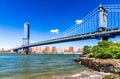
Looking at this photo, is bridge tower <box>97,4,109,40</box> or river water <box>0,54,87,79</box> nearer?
river water <box>0,54,87,79</box>

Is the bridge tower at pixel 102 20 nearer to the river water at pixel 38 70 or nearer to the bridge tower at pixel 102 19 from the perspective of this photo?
the bridge tower at pixel 102 19

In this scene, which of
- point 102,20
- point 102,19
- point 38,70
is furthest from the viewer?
point 102,20

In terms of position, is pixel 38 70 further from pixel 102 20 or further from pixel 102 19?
pixel 102 20

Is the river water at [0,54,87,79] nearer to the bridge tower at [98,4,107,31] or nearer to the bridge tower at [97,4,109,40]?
the bridge tower at [97,4,109,40]

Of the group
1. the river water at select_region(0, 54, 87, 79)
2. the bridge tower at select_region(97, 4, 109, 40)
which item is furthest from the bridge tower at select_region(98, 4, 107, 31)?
the river water at select_region(0, 54, 87, 79)

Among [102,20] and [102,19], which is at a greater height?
[102,19]

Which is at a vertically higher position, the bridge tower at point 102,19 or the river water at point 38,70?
the bridge tower at point 102,19


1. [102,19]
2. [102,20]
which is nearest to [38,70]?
[102,19]

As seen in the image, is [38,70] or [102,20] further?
[102,20]

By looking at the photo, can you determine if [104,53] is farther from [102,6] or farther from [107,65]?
[102,6]

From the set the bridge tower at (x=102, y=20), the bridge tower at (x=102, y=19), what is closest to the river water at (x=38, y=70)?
the bridge tower at (x=102, y=20)

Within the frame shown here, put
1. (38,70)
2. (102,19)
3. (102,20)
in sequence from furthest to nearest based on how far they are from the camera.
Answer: (102,20)
(102,19)
(38,70)

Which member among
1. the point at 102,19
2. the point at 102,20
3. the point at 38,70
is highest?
the point at 102,19

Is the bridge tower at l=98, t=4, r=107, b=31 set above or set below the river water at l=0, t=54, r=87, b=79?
above
